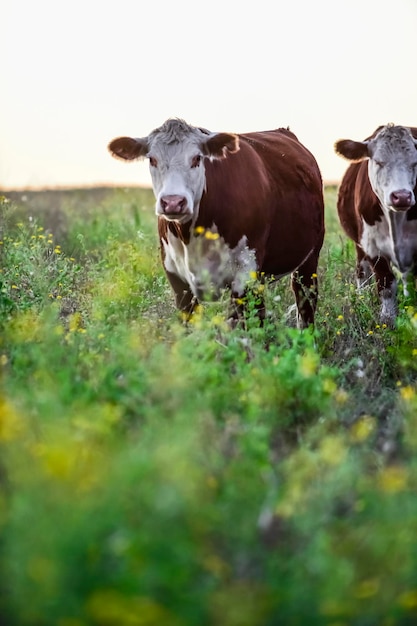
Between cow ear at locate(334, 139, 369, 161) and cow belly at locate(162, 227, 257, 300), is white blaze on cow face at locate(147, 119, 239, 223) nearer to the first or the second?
cow belly at locate(162, 227, 257, 300)

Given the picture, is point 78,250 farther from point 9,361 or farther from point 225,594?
point 225,594

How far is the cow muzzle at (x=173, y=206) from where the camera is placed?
23.3ft

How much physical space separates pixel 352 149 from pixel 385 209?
2.29 ft

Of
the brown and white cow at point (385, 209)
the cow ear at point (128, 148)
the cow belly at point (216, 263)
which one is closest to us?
the cow belly at point (216, 263)

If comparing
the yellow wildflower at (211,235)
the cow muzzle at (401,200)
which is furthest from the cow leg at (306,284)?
the yellow wildflower at (211,235)

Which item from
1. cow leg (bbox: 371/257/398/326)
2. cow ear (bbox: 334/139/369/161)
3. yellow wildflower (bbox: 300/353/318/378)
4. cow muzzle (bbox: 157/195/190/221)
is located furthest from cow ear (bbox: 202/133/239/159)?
yellow wildflower (bbox: 300/353/318/378)

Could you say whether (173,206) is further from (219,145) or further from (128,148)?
(128,148)

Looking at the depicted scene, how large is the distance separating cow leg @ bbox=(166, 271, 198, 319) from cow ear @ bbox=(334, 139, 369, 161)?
8.35ft

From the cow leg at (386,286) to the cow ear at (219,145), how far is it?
2.46 meters

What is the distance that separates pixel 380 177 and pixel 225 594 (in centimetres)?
682

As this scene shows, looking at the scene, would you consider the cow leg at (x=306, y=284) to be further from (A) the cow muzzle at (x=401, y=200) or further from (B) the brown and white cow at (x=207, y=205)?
(A) the cow muzzle at (x=401, y=200)

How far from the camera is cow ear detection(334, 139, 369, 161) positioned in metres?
9.53

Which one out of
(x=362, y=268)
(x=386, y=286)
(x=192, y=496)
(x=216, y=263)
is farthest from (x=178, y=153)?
(x=192, y=496)

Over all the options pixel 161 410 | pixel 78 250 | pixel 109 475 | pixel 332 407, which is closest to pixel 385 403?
pixel 332 407
